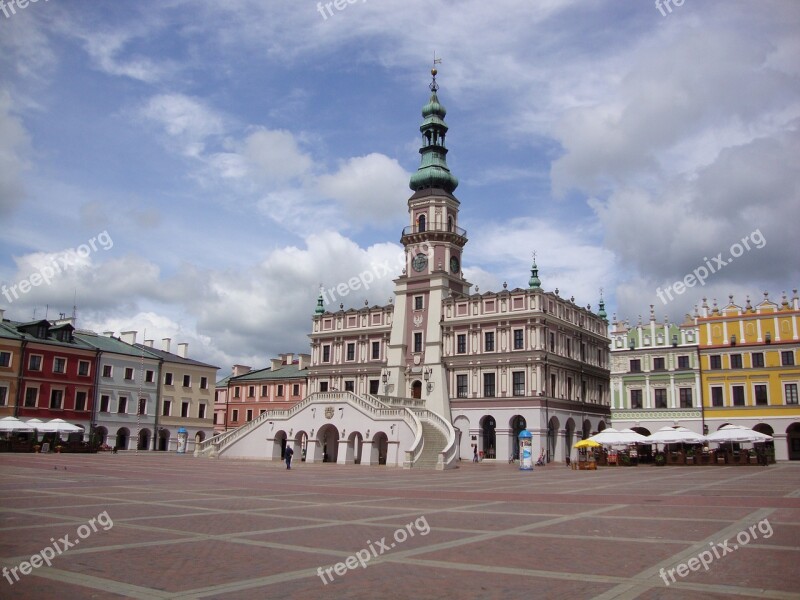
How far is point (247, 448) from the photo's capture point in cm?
5966

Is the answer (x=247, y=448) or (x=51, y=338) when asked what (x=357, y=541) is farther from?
(x=51, y=338)

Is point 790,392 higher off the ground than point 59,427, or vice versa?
point 790,392

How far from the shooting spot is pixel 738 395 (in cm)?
7031

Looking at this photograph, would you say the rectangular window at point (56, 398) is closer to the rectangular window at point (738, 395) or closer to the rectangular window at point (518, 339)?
the rectangular window at point (518, 339)

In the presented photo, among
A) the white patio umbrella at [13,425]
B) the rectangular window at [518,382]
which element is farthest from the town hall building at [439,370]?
the white patio umbrella at [13,425]

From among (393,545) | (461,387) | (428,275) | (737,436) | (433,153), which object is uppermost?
(433,153)

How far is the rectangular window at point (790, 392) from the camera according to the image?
67.7 meters

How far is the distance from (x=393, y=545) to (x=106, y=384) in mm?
65741

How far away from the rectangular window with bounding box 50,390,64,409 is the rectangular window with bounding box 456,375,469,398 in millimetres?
37593

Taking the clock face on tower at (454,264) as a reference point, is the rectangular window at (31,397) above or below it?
below

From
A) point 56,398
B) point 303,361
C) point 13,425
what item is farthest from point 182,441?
point 303,361

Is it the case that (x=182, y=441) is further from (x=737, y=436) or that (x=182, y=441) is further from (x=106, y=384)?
(x=737, y=436)

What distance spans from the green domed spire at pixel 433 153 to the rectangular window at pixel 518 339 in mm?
15935

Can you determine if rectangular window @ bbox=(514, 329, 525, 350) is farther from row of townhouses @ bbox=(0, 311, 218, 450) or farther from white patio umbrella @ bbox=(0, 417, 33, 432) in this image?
white patio umbrella @ bbox=(0, 417, 33, 432)
